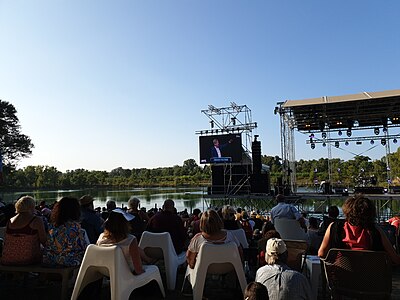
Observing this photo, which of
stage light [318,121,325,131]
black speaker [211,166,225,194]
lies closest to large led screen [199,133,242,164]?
black speaker [211,166,225,194]

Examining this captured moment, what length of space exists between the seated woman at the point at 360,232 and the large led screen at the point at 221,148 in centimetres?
1304

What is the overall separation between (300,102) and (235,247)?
10.2 m

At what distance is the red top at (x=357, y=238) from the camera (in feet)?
7.20

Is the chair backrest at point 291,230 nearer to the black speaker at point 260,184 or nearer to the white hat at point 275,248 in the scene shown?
the white hat at point 275,248

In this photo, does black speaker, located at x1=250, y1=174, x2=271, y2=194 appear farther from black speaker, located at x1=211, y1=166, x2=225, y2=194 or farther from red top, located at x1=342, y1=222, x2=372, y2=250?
red top, located at x1=342, y1=222, x2=372, y2=250

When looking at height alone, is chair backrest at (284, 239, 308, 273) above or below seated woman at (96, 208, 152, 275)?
below

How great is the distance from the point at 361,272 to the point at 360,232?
0.88 feet

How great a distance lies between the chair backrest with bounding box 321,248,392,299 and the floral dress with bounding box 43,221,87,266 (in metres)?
2.04

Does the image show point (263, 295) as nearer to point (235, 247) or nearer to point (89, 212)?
point (235, 247)

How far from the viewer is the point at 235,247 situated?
2691 mm

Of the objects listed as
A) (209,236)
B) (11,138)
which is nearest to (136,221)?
(209,236)

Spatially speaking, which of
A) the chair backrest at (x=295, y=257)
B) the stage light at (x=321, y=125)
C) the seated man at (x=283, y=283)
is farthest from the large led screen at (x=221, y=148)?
the seated man at (x=283, y=283)

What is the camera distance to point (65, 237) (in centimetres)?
280

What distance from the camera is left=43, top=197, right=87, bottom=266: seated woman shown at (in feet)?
9.17
